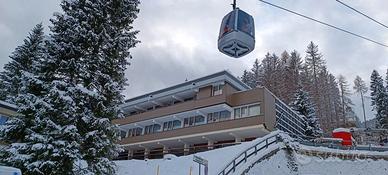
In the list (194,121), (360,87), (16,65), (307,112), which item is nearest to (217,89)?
(194,121)

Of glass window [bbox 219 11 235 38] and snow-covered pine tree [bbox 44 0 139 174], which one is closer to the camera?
glass window [bbox 219 11 235 38]

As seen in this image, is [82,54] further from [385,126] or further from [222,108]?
[385,126]

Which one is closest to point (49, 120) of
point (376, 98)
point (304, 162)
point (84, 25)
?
point (84, 25)

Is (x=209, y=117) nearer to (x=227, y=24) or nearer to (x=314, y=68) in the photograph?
(x=227, y=24)

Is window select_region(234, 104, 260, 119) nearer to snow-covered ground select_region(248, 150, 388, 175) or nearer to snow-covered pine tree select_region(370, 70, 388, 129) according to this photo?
snow-covered ground select_region(248, 150, 388, 175)

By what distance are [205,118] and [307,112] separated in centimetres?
1314

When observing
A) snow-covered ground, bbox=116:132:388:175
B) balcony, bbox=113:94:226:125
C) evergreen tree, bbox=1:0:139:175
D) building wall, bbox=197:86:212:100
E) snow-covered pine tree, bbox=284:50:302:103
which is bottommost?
snow-covered ground, bbox=116:132:388:175

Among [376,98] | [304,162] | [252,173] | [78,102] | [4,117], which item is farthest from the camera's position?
[376,98]

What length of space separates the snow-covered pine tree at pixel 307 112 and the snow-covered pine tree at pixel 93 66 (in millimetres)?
28951

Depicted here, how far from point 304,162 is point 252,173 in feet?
16.5

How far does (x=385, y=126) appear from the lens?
1644 inches

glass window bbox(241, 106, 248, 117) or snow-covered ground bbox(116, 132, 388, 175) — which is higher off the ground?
glass window bbox(241, 106, 248, 117)

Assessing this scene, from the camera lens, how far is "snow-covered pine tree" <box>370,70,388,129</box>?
141 feet

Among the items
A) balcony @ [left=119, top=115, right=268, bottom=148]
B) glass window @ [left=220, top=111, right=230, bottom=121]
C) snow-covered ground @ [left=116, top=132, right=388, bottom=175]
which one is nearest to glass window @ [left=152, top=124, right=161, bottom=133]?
balcony @ [left=119, top=115, right=268, bottom=148]
